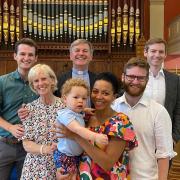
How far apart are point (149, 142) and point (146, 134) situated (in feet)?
0.17

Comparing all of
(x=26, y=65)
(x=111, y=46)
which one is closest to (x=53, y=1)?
(x=111, y=46)

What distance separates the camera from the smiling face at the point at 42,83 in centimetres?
273

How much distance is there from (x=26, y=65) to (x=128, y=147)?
50.7 inches

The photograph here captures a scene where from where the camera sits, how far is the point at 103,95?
7.43 ft

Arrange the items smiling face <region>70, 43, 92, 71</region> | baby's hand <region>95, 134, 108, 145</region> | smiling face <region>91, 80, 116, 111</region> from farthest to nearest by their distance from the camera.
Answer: smiling face <region>70, 43, 92, 71</region>, smiling face <region>91, 80, 116, 111</region>, baby's hand <region>95, 134, 108, 145</region>

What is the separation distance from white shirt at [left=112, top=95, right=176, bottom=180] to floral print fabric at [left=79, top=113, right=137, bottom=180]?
14cm

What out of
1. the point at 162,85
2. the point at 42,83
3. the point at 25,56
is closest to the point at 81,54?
the point at 25,56

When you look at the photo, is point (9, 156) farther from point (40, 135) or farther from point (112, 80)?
point (112, 80)

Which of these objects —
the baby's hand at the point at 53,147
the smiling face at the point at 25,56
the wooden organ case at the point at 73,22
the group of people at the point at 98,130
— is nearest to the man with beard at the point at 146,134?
the group of people at the point at 98,130

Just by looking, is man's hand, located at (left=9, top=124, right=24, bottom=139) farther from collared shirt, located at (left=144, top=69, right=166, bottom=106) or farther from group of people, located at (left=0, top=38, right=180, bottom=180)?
collared shirt, located at (left=144, top=69, right=166, bottom=106)

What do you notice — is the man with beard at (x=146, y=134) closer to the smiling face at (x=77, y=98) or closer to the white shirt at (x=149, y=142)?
the white shirt at (x=149, y=142)

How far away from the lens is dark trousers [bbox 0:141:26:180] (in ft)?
10.4

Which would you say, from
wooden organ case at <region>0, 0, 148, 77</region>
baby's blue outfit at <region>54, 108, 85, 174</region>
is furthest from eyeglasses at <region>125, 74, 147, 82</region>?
wooden organ case at <region>0, 0, 148, 77</region>

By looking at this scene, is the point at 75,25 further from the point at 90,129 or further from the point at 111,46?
the point at 90,129
